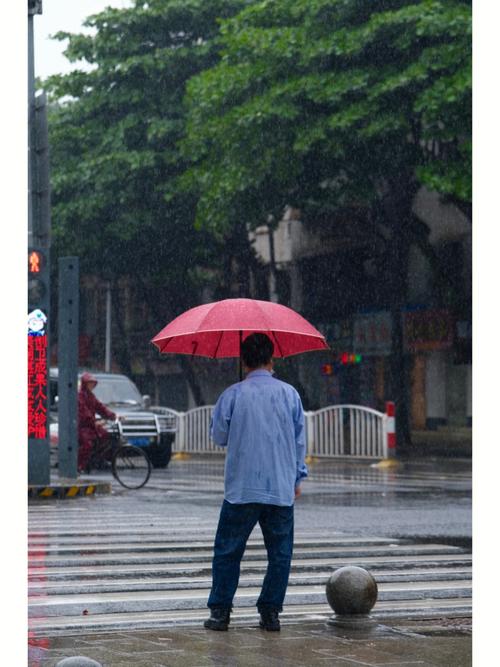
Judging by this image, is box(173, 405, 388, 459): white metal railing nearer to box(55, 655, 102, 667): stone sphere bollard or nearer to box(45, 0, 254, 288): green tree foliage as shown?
box(45, 0, 254, 288): green tree foliage

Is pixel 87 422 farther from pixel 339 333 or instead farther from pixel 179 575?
pixel 339 333

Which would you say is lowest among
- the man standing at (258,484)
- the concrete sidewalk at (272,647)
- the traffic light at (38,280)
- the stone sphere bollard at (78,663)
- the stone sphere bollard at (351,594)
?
the concrete sidewalk at (272,647)

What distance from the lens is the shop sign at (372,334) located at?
4384 cm

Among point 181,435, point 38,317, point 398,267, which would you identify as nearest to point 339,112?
point 398,267

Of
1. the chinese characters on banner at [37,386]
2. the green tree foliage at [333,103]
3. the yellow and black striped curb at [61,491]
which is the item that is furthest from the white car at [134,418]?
the chinese characters on banner at [37,386]

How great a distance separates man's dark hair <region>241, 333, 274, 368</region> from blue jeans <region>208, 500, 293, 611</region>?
33.4 inches

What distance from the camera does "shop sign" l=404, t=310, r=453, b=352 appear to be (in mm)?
41375

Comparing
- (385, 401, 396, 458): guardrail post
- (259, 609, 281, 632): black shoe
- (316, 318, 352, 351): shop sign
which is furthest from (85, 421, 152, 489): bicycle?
(316, 318, 352, 351): shop sign

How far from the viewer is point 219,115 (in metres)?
33.6

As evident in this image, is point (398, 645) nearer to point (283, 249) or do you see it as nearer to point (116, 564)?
point (116, 564)

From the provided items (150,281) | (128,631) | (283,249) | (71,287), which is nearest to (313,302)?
(283,249)

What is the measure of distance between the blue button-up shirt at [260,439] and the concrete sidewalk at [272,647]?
0.78 m

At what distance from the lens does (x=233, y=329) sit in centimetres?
822

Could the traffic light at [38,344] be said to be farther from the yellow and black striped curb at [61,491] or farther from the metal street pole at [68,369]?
the metal street pole at [68,369]
